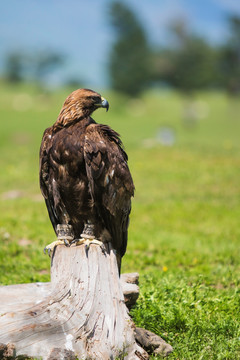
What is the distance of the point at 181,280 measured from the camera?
18.9 feet

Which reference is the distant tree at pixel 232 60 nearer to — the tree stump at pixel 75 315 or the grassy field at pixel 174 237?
the grassy field at pixel 174 237

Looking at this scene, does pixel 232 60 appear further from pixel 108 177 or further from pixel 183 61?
pixel 108 177

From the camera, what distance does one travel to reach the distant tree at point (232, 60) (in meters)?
64.9

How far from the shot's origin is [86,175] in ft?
14.5

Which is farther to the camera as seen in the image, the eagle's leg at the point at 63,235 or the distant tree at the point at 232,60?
the distant tree at the point at 232,60

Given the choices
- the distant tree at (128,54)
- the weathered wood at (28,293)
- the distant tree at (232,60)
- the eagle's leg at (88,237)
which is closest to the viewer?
the weathered wood at (28,293)

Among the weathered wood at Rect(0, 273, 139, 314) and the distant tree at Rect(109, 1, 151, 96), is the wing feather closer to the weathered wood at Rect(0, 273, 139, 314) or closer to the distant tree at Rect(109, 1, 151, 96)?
the weathered wood at Rect(0, 273, 139, 314)

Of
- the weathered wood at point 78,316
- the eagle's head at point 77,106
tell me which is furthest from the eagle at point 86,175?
the weathered wood at point 78,316

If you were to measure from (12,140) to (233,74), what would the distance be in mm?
50456

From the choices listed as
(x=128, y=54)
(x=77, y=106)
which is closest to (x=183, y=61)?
(x=128, y=54)

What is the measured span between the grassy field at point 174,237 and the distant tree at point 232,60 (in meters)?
48.9

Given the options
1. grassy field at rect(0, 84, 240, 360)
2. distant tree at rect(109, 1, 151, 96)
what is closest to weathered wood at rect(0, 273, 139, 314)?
grassy field at rect(0, 84, 240, 360)

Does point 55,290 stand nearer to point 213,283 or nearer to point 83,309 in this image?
point 83,309

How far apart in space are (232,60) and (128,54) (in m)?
16.6
